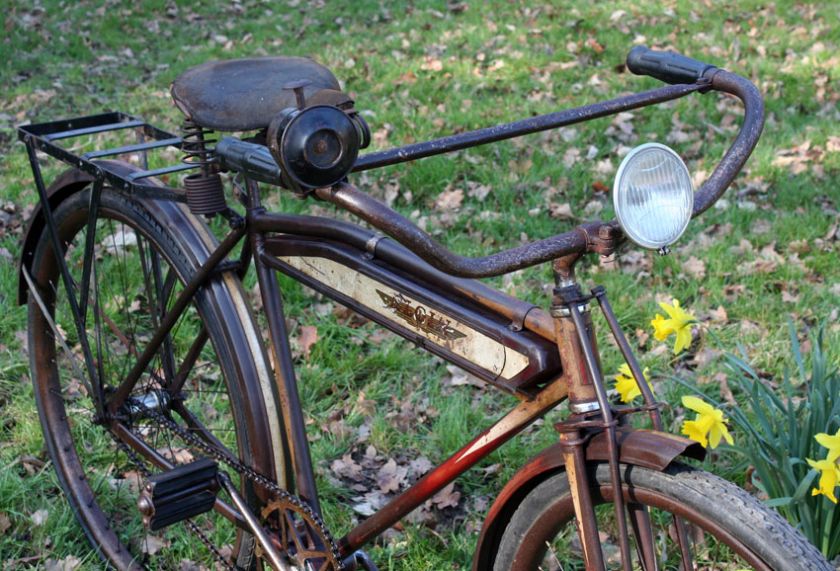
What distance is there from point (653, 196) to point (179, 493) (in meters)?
1.43

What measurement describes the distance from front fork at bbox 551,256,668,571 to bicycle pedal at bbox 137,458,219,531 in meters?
1.05

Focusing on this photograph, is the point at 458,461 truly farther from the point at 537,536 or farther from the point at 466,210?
the point at 466,210

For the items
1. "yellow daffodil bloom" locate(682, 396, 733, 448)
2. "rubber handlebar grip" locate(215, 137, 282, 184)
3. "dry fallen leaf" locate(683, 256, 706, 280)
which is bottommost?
"yellow daffodil bloom" locate(682, 396, 733, 448)

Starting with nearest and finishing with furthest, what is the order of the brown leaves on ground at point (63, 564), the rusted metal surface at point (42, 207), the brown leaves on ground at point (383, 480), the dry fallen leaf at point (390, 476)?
the rusted metal surface at point (42, 207) → the brown leaves on ground at point (63, 564) → the brown leaves on ground at point (383, 480) → the dry fallen leaf at point (390, 476)

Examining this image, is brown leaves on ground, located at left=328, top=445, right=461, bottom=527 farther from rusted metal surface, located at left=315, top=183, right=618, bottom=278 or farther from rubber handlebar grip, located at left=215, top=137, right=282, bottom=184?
rusted metal surface, located at left=315, top=183, right=618, bottom=278

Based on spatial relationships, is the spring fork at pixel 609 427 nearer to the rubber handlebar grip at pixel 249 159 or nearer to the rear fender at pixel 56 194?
the rubber handlebar grip at pixel 249 159

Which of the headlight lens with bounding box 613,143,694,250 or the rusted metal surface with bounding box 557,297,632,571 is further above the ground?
the headlight lens with bounding box 613,143,694,250

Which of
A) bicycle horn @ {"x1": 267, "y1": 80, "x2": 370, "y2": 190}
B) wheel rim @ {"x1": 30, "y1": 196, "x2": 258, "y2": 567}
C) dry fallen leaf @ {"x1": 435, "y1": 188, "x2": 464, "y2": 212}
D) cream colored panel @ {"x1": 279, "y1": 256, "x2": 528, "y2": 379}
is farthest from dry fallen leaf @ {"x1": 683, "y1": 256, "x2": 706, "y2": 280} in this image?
bicycle horn @ {"x1": 267, "y1": 80, "x2": 370, "y2": 190}

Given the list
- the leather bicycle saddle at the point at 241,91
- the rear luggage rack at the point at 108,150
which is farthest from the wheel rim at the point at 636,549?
the rear luggage rack at the point at 108,150

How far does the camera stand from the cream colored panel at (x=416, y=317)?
1.76 metres


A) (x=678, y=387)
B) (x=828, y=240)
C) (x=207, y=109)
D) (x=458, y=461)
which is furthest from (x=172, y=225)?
(x=828, y=240)

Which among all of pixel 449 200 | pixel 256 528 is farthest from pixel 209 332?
pixel 449 200

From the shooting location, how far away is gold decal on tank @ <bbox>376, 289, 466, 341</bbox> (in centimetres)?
184

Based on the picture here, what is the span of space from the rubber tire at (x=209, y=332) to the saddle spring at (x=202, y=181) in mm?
138
